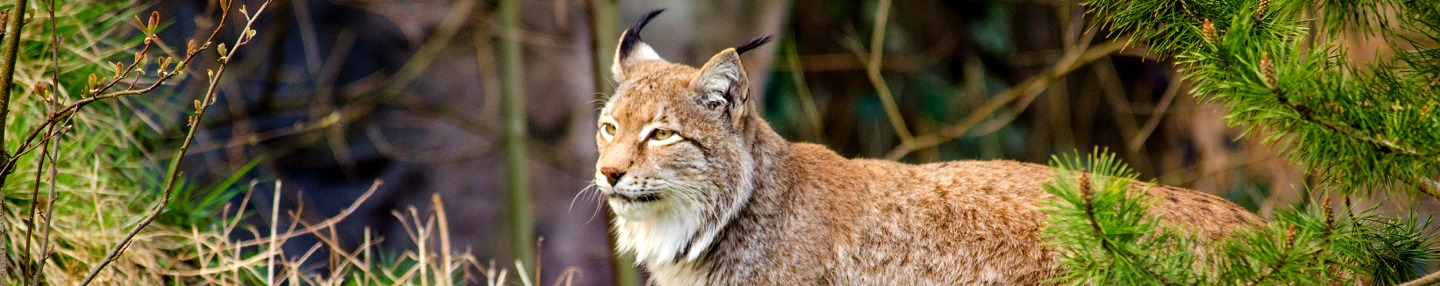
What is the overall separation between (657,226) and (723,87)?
561 mm

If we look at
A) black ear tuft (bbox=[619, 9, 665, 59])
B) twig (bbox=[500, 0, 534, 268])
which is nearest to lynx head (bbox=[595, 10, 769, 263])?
black ear tuft (bbox=[619, 9, 665, 59])

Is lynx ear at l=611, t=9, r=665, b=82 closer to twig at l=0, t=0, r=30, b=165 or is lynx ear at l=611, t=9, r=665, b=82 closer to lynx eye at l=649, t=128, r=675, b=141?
lynx eye at l=649, t=128, r=675, b=141

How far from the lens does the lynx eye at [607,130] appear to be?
4406 mm

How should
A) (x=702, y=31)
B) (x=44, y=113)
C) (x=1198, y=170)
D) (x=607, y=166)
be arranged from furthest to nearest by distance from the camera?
1. (x=1198, y=170)
2. (x=702, y=31)
3. (x=44, y=113)
4. (x=607, y=166)

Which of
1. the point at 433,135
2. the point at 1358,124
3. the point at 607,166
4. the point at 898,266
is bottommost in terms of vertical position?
the point at 433,135

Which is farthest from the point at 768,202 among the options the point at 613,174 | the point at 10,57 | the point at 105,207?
the point at 105,207

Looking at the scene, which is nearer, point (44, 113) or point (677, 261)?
point (677, 261)

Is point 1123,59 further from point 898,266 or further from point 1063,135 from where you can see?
point 898,266

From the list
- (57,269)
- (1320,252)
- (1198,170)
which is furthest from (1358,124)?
(1198,170)

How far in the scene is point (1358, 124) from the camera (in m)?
2.84

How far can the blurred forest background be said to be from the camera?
8.27 meters

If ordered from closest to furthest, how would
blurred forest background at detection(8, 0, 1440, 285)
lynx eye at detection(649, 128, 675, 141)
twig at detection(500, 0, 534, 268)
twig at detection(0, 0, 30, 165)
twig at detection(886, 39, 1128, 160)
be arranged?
twig at detection(0, 0, 30, 165)
lynx eye at detection(649, 128, 675, 141)
twig at detection(886, 39, 1128, 160)
twig at detection(500, 0, 534, 268)
blurred forest background at detection(8, 0, 1440, 285)

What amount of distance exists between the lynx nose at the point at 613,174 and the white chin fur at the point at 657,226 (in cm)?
12

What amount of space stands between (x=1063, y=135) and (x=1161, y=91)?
1.07 m
